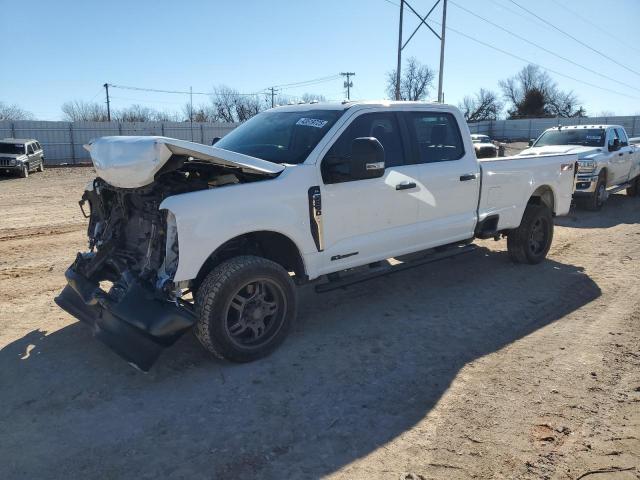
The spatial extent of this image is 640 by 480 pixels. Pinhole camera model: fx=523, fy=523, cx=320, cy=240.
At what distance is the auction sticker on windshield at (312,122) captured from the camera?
15.8ft

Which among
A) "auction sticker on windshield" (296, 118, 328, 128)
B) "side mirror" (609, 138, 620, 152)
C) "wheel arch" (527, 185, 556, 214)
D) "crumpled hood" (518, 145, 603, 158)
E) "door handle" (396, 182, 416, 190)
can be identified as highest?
"auction sticker on windshield" (296, 118, 328, 128)

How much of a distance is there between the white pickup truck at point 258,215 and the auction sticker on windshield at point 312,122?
2 centimetres

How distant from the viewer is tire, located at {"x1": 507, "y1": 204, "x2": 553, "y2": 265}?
22.9 feet

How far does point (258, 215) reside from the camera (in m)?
4.08

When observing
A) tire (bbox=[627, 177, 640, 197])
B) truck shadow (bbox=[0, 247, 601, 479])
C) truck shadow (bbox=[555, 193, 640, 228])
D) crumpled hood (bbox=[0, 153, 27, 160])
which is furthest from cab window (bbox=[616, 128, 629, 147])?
crumpled hood (bbox=[0, 153, 27, 160])

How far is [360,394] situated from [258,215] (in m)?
1.54

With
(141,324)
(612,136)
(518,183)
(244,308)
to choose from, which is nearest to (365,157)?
(244,308)

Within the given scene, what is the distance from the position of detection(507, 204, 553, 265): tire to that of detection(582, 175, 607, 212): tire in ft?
17.7

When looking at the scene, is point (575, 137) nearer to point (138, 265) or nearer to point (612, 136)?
point (612, 136)

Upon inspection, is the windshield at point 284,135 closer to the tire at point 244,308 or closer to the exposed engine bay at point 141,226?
the exposed engine bay at point 141,226

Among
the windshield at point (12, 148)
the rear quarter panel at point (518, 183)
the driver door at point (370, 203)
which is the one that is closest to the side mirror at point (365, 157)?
the driver door at point (370, 203)

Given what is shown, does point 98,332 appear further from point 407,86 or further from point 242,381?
point 407,86

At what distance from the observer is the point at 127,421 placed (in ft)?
11.1

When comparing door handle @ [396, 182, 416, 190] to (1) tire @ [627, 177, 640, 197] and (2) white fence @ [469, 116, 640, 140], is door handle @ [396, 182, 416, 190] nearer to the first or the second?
(1) tire @ [627, 177, 640, 197]
